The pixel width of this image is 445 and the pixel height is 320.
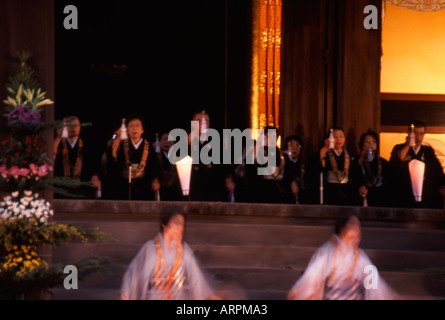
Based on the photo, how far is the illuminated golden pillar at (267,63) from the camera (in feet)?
36.2

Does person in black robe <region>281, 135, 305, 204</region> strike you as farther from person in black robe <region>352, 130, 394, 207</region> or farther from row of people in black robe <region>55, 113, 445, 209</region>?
person in black robe <region>352, 130, 394, 207</region>

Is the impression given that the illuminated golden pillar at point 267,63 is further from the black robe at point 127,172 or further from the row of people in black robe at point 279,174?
the black robe at point 127,172

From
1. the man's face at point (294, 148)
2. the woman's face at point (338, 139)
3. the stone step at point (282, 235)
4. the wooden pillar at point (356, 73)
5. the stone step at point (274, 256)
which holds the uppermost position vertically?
the wooden pillar at point (356, 73)

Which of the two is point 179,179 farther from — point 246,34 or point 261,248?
point 246,34

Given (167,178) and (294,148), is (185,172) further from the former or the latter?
(294,148)

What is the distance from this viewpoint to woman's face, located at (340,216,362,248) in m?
6.54

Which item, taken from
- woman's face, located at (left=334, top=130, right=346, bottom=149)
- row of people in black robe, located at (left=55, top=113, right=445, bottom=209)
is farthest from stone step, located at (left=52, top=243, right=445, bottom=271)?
woman's face, located at (left=334, top=130, right=346, bottom=149)

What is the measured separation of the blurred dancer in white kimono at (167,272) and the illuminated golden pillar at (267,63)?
15.9ft

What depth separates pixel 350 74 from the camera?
10.9 metres

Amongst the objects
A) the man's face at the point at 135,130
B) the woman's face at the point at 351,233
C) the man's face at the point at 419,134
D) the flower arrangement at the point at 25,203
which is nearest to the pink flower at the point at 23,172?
the flower arrangement at the point at 25,203

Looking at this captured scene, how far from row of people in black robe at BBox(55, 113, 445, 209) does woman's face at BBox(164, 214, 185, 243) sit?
290 centimetres

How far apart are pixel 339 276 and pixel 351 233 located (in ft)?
1.22

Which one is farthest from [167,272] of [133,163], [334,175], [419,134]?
[419,134]

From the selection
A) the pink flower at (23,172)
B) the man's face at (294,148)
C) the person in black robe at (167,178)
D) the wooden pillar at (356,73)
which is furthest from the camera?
the wooden pillar at (356,73)
